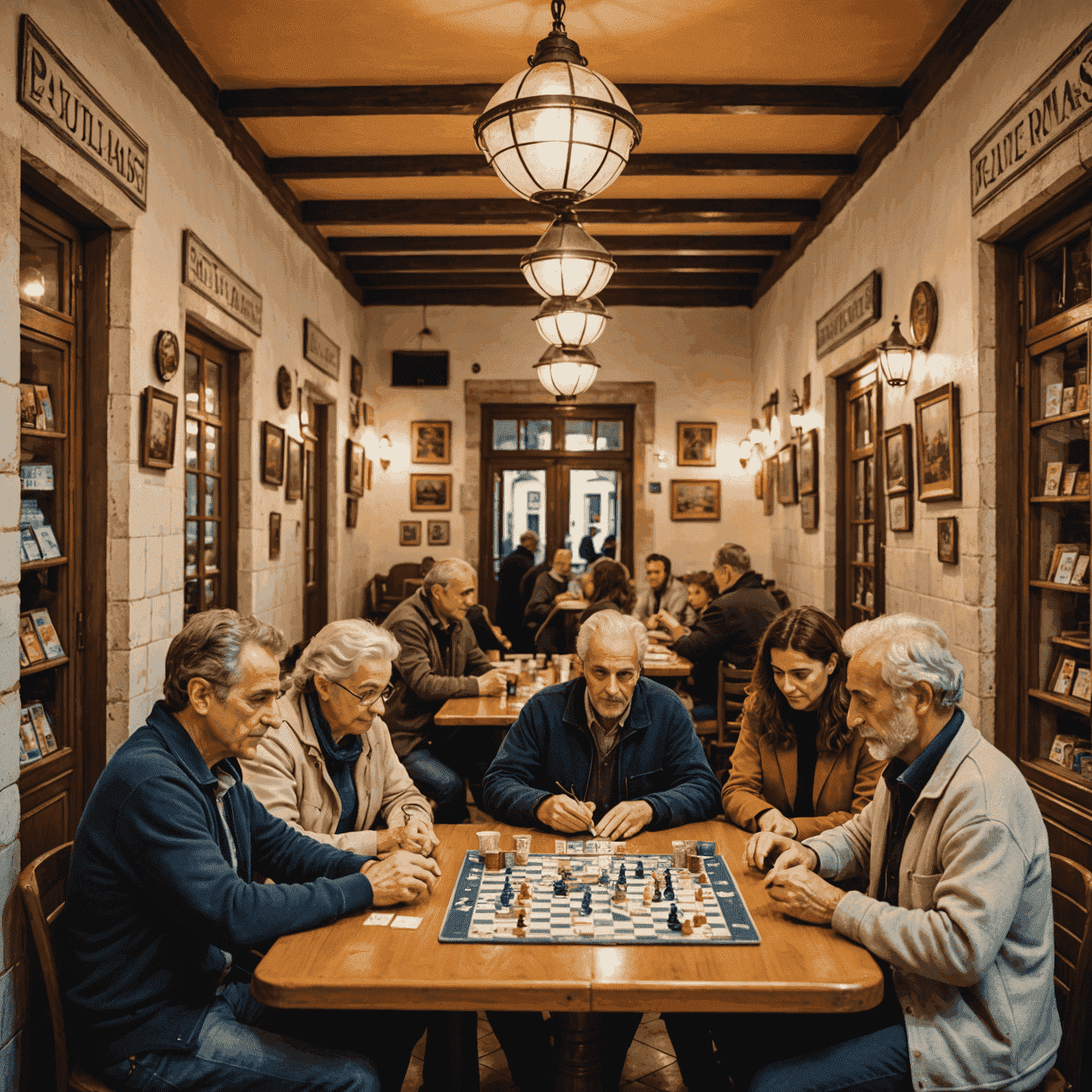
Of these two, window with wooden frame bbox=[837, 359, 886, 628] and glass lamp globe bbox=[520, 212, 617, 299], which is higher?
glass lamp globe bbox=[520, 212, 617, 299]

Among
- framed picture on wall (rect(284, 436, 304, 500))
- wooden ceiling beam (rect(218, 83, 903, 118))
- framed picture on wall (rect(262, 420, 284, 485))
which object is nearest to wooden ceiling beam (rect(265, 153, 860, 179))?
wooden ceiling beam (rect(218, 83, 903, 118))

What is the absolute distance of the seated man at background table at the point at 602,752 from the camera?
267cm

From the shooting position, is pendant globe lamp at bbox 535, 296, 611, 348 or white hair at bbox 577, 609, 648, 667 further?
pendant globe lamp at bbox 535, 296, 611, 348

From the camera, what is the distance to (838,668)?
110 inches

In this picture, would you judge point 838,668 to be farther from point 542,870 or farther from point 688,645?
point 688,645

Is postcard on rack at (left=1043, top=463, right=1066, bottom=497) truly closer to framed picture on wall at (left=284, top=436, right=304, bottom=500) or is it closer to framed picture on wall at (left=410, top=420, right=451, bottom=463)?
framed picture on wall at (left=284, top=436, right=304, bottom=500)

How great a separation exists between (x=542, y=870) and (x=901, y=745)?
2.86ft

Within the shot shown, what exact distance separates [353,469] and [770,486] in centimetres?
412

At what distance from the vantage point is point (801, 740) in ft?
9.26

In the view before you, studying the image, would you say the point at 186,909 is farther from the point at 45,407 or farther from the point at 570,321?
the point at 570,321

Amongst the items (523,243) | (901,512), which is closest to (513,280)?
(523,243)

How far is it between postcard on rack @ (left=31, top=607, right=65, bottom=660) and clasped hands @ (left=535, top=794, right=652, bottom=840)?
2.08 metres

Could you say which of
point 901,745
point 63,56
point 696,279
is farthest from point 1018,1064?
point 696,279

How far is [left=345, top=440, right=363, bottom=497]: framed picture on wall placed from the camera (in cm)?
895
